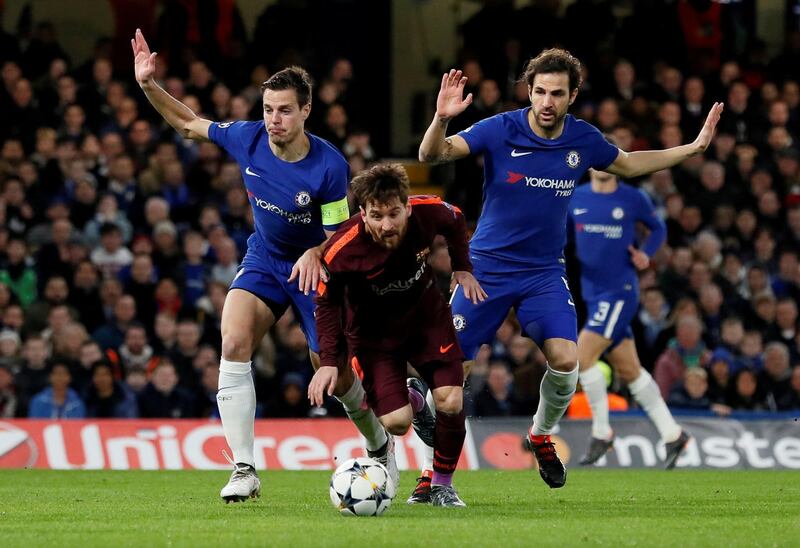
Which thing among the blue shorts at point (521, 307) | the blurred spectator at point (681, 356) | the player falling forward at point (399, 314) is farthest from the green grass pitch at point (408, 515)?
the blurred spectator at point (681, 356)

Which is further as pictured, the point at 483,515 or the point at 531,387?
the point at 531,387

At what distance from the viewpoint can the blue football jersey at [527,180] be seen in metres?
9.66

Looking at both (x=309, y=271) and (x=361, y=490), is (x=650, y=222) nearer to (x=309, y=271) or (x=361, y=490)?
(x=309, y=271)

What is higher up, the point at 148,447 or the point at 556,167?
A: the point at 556,167

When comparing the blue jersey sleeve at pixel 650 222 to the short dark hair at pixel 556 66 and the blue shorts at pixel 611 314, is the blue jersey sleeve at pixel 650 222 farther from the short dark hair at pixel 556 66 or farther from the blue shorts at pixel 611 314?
the short dark hair at pixel 556 66

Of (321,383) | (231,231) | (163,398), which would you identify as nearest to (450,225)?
(321,383)

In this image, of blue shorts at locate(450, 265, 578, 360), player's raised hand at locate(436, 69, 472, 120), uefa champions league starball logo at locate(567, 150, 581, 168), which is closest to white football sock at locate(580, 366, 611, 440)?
blue shorts at locate(450, 265, 578, 360)

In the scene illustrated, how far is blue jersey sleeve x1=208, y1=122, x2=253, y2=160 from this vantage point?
918 cm

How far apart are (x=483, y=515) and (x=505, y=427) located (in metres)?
6.18

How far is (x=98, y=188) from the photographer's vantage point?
16859 mm

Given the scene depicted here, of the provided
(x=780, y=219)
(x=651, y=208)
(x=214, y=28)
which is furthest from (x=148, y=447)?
(x=780, y=219)

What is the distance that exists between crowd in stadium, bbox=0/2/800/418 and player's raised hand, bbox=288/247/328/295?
21.9 ft

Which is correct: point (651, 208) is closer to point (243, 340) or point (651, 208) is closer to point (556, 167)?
point (556, 167)

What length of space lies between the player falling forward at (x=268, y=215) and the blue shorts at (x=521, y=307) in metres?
1.15
